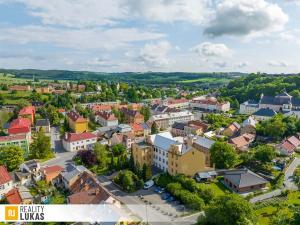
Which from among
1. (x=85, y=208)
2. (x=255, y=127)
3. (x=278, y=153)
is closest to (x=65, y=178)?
(x=85, y=208)

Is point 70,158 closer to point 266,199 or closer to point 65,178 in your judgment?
point 65,178

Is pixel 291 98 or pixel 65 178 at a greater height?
pixel 291 98

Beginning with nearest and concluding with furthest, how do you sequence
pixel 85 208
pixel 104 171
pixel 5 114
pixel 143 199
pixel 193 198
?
pixel 85 208 → pixel 193 198 → pixel 143 199 → pixel 104 171 → pixel 5 114

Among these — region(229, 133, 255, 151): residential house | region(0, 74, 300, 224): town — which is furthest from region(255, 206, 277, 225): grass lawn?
region(229, 133, 255, 151): residential house

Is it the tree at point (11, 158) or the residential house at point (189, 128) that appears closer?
the tree at point (11, 158)

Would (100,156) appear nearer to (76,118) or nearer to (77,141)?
(77,141)

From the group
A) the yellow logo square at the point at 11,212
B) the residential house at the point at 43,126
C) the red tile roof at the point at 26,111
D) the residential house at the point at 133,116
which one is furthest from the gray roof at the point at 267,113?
the yellow logo square at the point at 11,212

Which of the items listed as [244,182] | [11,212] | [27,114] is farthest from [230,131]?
[27,114]

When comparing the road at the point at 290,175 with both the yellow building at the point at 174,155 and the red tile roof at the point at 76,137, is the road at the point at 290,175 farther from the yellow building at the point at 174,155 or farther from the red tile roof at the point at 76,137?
the red tile roof at the point at 76,137
